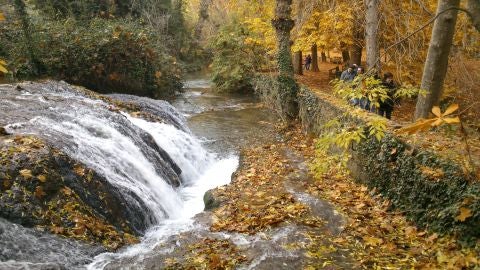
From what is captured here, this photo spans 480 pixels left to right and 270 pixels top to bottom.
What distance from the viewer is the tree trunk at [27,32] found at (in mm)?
15945

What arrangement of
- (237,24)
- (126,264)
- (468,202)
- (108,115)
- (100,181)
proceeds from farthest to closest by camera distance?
(237,24), (108,115), (100,181), (126,264), (468,202)

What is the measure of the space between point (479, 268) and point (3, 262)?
5415 mm

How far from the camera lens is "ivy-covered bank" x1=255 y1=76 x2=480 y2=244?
5.24 meters

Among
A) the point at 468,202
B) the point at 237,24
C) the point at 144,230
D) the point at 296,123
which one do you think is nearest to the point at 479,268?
the point at 468,202

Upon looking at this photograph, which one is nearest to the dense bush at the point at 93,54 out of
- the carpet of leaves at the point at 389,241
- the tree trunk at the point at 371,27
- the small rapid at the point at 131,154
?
the small rapid at the point at 131,154

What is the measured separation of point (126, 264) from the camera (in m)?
5.61

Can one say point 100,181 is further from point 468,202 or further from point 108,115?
point 468,202

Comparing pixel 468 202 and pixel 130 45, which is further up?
pixel 130 45

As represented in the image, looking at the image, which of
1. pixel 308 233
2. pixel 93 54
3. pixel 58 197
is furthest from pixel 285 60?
pixel 58 197

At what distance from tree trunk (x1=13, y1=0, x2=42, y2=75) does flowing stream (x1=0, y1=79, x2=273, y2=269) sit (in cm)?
378

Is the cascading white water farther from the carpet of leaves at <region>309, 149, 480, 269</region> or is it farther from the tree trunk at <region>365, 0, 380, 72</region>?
the tree trunk at <region>365, 0, 380, 72</region>

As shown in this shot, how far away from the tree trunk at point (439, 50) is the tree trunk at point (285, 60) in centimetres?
596

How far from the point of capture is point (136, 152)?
31.5 feet

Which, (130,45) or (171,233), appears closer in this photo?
(171,233)
